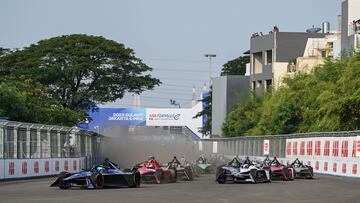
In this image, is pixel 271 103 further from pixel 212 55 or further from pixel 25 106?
pixel 212 55

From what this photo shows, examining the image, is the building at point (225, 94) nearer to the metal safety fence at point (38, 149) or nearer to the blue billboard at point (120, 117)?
the blue billboard at point (120, 117)

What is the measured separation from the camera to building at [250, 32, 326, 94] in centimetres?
9244

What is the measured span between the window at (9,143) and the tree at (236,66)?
298ft

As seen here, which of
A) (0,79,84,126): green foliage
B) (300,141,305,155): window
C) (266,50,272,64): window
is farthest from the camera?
(266,50,272,64): window

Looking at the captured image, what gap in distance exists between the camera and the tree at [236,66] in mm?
128750

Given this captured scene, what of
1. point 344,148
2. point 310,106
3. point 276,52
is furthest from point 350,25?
point 276,52

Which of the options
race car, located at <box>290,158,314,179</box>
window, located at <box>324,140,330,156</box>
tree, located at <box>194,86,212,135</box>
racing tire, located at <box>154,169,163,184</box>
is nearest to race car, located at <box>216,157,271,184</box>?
racing tire, located at <box>154,169,163,184</box>

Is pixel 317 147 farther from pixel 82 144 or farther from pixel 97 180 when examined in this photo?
pixel 97 180

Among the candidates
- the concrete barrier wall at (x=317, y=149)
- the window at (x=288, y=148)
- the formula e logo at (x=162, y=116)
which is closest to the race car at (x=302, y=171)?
the concrete barrier wall at (x=317, y=149)

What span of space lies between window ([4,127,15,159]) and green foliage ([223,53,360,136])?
24220mm

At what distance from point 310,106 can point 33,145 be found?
33.6m

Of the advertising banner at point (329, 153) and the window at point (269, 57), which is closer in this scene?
the advertising banner at point (329, 153)

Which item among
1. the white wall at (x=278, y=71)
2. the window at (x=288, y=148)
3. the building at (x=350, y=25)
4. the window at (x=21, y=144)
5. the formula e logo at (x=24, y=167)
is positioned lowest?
the window at (x=288, y=148)

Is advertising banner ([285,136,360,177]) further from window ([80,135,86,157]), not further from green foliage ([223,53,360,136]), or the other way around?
window ([80,135,86,157])
